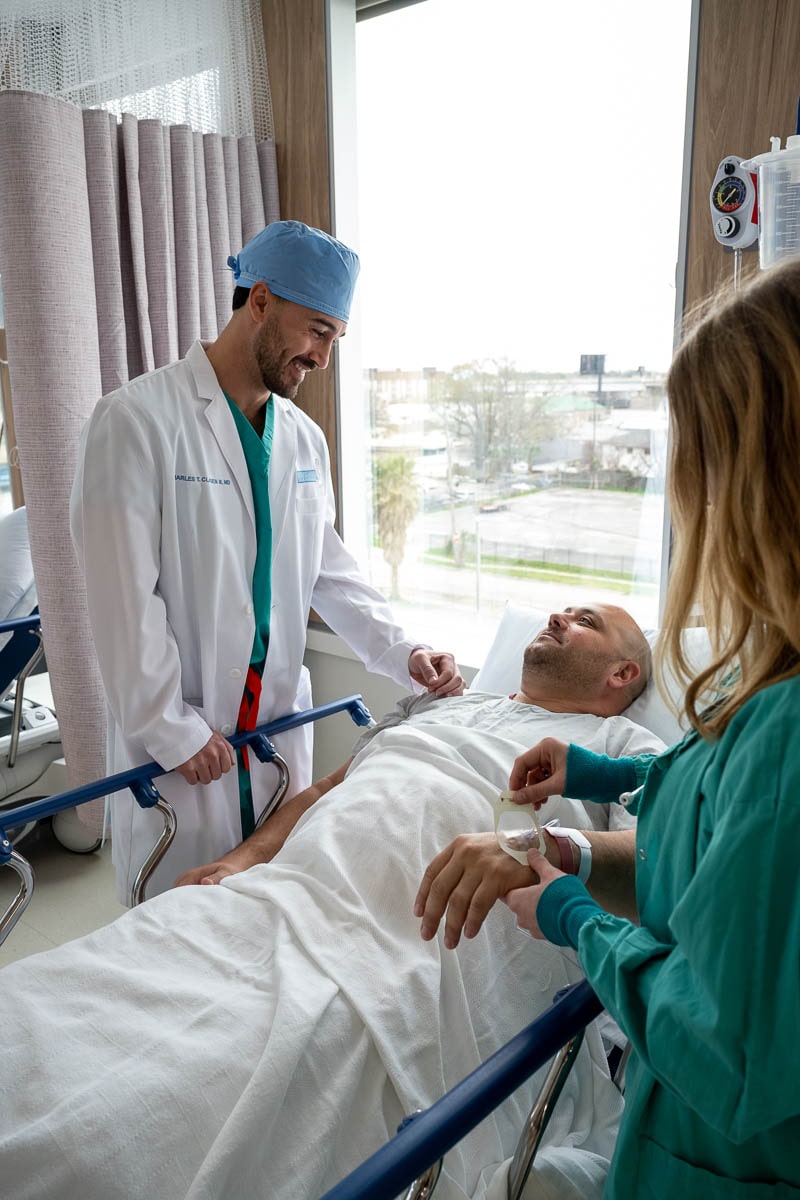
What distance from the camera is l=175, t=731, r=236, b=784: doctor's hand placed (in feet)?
6.23

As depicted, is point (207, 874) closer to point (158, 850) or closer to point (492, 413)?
point (158, 850)

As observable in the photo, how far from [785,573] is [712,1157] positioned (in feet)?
1.88

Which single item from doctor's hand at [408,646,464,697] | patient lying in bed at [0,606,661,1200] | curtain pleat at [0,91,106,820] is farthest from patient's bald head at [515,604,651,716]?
curtain pleat at [0,91,106,820]

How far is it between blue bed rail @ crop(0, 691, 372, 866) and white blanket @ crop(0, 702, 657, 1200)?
36 cm

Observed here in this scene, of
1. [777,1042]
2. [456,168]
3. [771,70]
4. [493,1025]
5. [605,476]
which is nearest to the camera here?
[777,1042]

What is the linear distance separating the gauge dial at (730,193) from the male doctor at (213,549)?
87 centimetres

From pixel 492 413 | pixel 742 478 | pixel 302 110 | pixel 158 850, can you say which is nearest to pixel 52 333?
pixel 302 110

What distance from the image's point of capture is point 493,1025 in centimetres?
133

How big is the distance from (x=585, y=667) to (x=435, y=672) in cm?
39

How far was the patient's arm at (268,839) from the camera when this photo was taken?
5.93 feet

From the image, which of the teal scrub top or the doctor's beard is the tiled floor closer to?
the teal scrub top

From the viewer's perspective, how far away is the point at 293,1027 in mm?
1123

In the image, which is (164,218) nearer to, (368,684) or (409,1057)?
(368,684)

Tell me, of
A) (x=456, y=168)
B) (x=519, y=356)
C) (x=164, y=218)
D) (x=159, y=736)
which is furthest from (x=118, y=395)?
(x=456, y=168)
